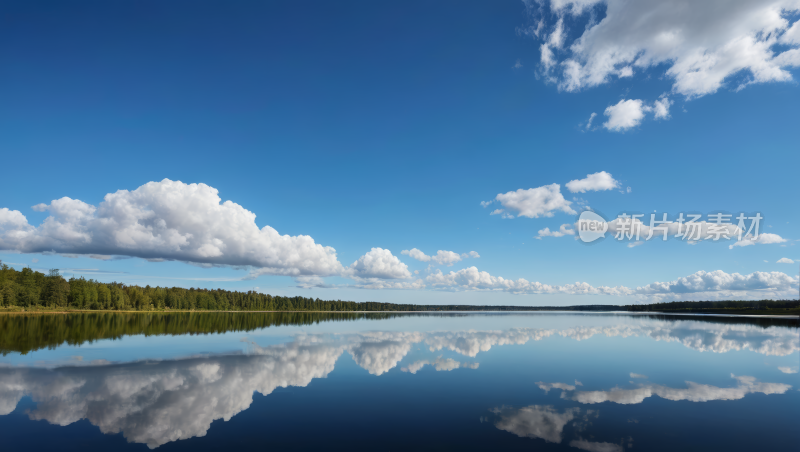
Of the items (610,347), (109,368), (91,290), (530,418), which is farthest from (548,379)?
(91,290)

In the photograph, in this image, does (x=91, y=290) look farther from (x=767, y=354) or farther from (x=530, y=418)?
(x=767, y=354)

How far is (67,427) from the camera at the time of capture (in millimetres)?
15016

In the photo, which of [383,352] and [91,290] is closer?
[383,352]

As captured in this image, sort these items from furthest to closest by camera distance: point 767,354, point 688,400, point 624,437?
1. point 767,354
2. point 688,400
3. point 624,437

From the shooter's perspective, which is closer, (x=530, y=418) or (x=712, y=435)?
(x=712, y=435)

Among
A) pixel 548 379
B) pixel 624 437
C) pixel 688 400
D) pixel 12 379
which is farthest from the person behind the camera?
pixel 548 379

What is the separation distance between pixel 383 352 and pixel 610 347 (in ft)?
90.0

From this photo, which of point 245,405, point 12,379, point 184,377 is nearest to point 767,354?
point 245,405

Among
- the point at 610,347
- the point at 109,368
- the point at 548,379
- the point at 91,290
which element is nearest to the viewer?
the point at 548,379

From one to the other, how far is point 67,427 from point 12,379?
1342cm

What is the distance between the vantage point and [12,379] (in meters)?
23.0

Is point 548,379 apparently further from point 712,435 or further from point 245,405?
point 245,405

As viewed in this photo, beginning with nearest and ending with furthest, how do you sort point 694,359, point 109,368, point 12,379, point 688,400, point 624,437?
point 624,437 → point 688,400 → point 12,379 → point 109,368 → point 694,359

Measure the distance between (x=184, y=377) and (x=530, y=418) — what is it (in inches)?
844
